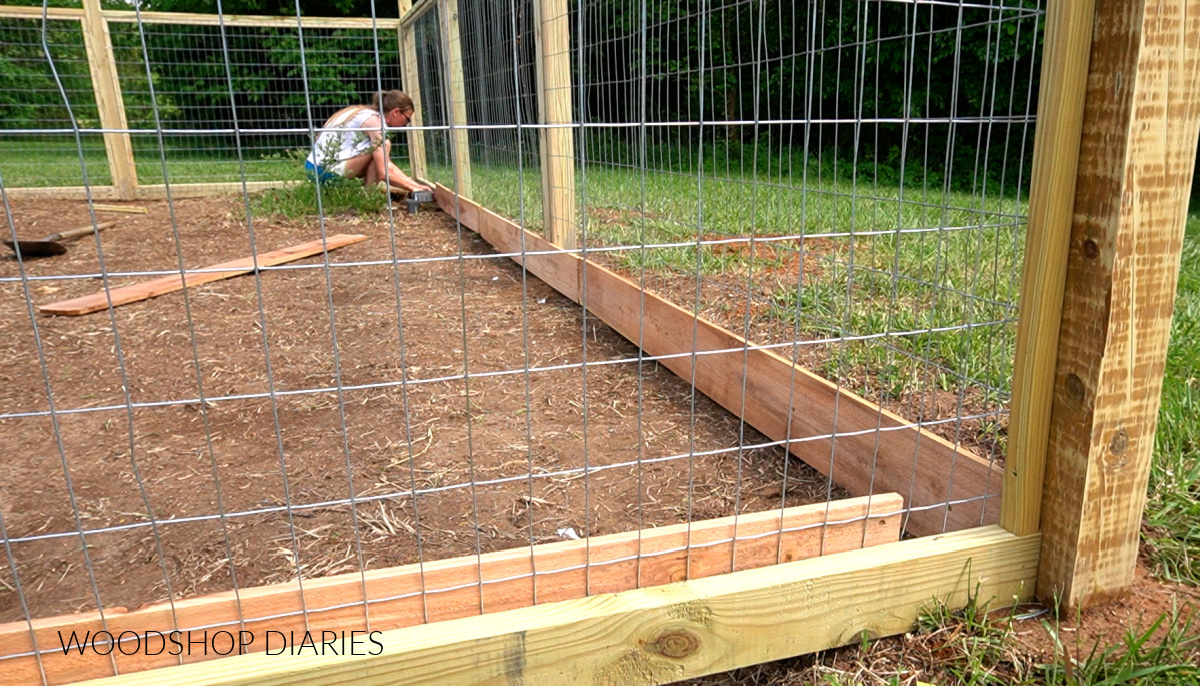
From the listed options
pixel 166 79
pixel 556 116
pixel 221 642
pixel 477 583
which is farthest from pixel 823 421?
pixel 166 79

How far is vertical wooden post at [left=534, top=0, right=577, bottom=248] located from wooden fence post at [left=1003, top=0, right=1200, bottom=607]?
238 cm

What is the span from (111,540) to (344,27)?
8048 mm

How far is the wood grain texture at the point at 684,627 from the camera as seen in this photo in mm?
1139

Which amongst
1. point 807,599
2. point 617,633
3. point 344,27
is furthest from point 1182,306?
point 344,27

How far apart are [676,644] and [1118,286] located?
94cm

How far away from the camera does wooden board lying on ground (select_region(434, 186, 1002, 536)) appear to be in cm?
160

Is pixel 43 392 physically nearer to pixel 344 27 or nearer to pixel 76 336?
pixel 76 336

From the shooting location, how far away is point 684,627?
1.27m

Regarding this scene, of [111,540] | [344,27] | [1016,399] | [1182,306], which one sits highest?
[344,27]

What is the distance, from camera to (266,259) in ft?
14.2

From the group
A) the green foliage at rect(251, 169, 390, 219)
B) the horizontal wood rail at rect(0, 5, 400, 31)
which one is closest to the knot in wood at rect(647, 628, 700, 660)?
the green foliage at rect(251, 169, 390, 219)

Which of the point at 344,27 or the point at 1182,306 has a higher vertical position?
the point at 344,27

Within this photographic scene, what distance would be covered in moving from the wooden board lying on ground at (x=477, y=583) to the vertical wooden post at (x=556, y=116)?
2.32 metres

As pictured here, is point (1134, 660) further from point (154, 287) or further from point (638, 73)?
point (154, 287)
